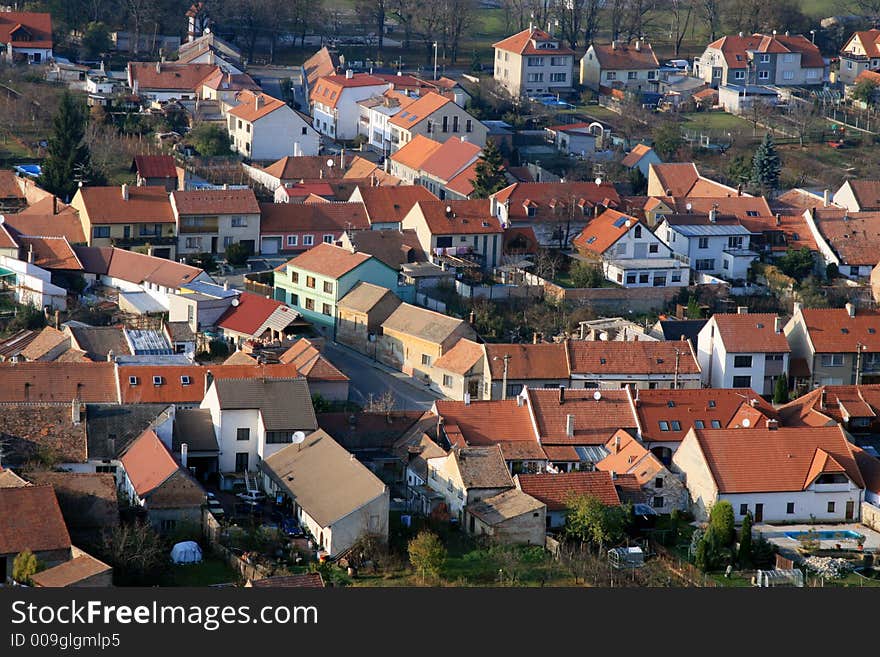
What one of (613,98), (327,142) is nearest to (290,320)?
(327,142)

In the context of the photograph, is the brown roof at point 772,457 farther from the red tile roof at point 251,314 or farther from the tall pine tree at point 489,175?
the tall pine tree at point 489,175

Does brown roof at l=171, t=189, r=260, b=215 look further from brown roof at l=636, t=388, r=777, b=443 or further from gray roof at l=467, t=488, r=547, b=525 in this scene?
gray roof at l=467, t=488, r=547, b=525

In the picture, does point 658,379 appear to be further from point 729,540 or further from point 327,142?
point 327,142

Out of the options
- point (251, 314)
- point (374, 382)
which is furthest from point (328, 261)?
point (374, 382)

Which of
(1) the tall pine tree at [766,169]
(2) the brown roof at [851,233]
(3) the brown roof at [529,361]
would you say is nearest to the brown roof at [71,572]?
(3) the brown roof at [529,361]

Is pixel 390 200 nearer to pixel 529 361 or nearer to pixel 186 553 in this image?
pixel 529 361

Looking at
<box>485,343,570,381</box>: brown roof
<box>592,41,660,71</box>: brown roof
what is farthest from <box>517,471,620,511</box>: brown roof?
<box>592,41,660,71</box>: brown roof
